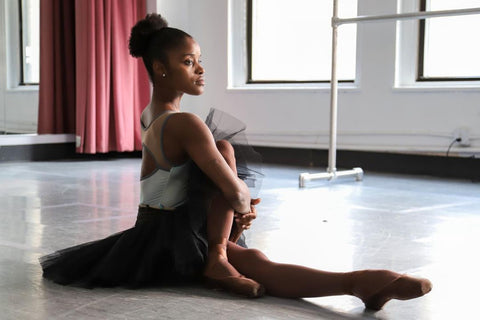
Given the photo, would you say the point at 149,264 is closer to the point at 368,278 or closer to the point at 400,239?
the point at 368,278

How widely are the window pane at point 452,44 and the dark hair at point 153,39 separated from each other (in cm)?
277

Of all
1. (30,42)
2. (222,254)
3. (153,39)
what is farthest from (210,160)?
(30,42)

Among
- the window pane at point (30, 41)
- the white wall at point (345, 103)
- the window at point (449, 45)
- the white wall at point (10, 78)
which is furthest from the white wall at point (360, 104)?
the white wall at point (10, 78)

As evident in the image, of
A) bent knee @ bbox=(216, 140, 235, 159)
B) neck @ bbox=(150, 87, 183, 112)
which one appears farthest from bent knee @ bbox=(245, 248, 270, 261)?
neck @ bbox=(150, 87, 183, 112)

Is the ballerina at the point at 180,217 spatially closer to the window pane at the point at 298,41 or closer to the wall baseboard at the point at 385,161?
the wall baseboard at the point at 385,161

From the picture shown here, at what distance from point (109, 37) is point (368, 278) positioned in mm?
3920

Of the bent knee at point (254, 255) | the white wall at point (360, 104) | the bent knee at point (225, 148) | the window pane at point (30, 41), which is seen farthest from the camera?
the window pane at point (30, 41)

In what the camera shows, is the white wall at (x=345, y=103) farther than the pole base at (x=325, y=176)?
Yes

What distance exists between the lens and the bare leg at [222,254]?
144cm

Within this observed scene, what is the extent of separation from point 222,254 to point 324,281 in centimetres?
25

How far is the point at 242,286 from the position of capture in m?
1.44

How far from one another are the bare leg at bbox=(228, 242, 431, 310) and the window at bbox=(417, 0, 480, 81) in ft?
9.38

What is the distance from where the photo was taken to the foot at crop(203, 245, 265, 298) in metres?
1.43

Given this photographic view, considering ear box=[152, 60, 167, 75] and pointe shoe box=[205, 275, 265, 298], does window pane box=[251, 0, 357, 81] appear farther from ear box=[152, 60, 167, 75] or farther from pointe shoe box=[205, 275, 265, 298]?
pointe shoe box=[205, 275, 265, 298]
